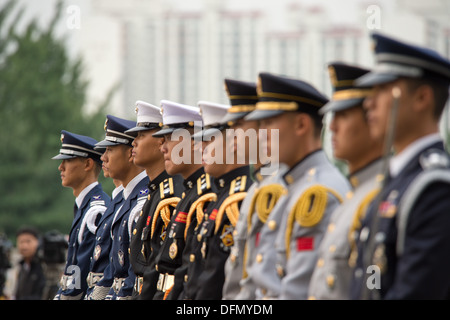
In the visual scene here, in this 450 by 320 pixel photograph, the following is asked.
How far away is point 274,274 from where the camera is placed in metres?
4.98

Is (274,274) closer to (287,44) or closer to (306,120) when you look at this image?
(306,120)

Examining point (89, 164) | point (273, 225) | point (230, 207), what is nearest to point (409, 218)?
point (273, 225)

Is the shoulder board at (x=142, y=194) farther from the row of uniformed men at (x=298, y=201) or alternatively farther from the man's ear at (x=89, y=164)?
the man's ear at (x=89, y=164)

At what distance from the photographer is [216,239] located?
588 cm

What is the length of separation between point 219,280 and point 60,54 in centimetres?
3306

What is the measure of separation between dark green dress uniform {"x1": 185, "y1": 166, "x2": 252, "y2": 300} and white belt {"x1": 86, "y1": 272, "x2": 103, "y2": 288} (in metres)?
2.27

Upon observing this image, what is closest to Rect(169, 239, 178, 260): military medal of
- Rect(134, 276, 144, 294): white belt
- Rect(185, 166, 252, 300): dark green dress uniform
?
Rect(185, 166, 252, 300): dark green dress uniform

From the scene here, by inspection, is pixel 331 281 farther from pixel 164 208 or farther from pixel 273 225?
pixel 164 208

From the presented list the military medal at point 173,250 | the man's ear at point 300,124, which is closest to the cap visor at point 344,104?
the man's ear at point 300,124

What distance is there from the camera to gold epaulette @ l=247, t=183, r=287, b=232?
17.0 feet

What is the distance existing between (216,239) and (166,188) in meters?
1.60
